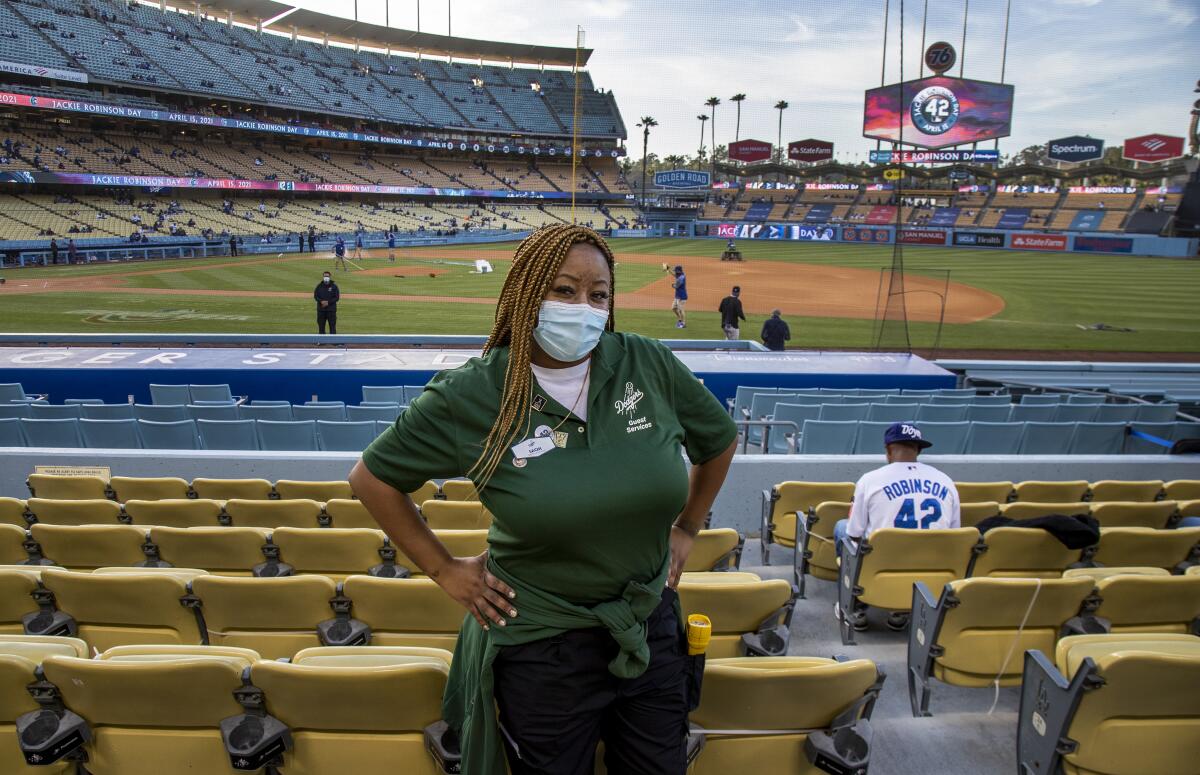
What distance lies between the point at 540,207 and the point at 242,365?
62699mm

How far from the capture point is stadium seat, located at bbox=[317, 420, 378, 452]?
757 cm

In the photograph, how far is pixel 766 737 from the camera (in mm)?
2383

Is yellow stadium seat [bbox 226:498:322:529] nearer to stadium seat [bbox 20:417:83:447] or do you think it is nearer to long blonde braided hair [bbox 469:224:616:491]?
long blonde braided hair [bbox 469:224:616:491]

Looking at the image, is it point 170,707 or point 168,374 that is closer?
point 170,707

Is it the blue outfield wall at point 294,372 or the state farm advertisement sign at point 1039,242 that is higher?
the state farm advertisement sign at point 1039,242

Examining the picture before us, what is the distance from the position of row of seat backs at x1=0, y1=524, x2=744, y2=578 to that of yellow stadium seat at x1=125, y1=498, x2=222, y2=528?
0.65 metres

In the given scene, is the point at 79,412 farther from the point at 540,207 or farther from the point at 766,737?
the point at 540,207

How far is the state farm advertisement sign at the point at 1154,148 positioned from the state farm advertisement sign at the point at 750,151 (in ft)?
111

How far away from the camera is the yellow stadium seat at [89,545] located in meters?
4.21

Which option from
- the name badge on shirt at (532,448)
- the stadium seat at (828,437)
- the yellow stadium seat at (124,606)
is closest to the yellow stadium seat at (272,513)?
the yellow stadium seat at (124,606)

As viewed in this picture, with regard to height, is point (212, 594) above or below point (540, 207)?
below

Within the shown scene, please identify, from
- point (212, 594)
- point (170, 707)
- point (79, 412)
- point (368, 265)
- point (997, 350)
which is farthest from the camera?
point (368, 265)

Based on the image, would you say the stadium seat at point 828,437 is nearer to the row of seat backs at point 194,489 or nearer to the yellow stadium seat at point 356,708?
the row of seat backs at point 194,489

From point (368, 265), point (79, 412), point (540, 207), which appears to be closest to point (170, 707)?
point (79, 412)
